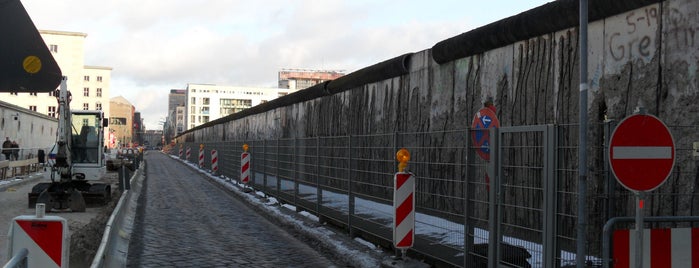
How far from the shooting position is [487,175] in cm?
575

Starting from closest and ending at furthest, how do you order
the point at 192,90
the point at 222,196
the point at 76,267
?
the point at 76,267, the point at 222,196, the point at 192,90

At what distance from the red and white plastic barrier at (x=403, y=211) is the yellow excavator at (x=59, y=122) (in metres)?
4.59

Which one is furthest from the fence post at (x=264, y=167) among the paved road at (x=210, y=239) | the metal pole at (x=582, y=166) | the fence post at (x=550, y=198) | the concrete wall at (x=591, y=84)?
the metal pole at (x=582, y=166)

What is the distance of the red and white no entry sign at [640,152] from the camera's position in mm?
3723

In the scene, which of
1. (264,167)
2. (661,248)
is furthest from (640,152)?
(264,167)

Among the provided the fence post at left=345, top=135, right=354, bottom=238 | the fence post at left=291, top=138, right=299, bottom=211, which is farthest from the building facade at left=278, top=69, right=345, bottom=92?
the fence post at left=345, top=135, right=354, bottom=238

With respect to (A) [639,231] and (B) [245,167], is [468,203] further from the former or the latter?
(B) [245,167]

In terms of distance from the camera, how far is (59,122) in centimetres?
1380

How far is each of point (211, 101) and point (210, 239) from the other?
15249 centimetres

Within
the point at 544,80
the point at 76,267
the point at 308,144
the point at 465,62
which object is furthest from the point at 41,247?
the point at 308,144

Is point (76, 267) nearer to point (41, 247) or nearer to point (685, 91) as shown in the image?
point (41, 247)

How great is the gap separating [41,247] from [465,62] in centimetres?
730

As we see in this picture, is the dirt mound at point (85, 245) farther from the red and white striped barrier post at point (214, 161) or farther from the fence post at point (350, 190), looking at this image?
the red and white striped barrier post at point (214, 161)

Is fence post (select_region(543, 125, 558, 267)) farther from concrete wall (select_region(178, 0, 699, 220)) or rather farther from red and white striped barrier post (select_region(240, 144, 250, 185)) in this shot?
red and white striped barrier post (select_region(240, 144, 250, 185))
